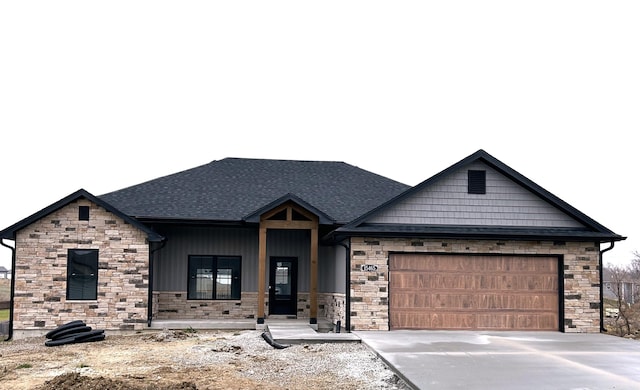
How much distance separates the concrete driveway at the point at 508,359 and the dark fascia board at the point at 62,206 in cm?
704

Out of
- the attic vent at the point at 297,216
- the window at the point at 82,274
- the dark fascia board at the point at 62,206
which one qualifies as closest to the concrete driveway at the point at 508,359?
the attic vent at the point at 297,216

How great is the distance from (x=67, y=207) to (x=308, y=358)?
31.4ft

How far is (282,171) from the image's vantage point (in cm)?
2577

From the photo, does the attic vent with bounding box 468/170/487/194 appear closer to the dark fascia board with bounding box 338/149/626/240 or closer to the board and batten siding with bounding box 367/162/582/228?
the board and batten siding with bounding box 367/162/582/228

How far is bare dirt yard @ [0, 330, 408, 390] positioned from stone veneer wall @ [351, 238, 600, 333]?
2.58m

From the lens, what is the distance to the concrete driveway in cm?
1051

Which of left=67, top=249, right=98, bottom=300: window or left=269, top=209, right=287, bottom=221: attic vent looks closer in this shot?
left=67, top=249, right=98, bottom=300: window

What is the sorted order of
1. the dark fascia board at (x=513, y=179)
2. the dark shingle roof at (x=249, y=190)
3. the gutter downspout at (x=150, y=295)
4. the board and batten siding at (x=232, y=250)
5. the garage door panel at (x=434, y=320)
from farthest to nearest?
the board and batten siding at (x=232, y=250), the dark shingle roof at (x=249, y=190), the gutter downspout at (x=150, y=295), the dark fascia board at (x=513, y=179), the garage door panel at (x=434, y=320)

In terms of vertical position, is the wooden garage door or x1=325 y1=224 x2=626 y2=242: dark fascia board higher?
x1=325 y1=224 x2=626 y2=242: dark fascia board

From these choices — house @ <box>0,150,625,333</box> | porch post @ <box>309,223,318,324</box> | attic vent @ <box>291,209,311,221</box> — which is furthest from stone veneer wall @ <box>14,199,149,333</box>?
porch post @ <box>309,223,318,324</box>

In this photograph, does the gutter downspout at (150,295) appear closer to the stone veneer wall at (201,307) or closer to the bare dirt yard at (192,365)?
the stone veneer wall at (201,307)

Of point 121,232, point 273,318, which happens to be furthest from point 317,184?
point 121,232

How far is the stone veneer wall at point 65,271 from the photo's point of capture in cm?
1914

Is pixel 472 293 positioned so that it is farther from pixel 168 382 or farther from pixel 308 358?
pixel 168 382
